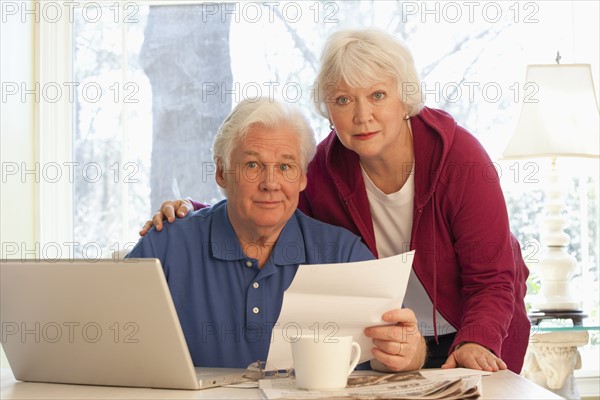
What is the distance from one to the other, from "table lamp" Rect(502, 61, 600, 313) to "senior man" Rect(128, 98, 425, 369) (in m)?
1.23

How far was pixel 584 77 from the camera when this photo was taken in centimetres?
286

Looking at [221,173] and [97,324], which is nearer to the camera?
[97,324]

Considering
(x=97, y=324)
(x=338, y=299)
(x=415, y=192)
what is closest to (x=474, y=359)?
(x=338, y=299)

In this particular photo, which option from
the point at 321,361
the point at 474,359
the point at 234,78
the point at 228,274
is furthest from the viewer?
the point at 234,78

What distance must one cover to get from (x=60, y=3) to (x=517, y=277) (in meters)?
2.41

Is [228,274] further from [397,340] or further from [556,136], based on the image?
[556,136]

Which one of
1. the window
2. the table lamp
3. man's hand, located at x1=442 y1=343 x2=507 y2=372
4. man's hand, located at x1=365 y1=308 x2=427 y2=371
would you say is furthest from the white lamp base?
man's hand, located at x1=365 y1=308 x2=427 y2=371

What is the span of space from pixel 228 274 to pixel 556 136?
150cm

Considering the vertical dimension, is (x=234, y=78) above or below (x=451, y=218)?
above

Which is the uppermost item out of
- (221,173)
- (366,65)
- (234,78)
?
(234,78)

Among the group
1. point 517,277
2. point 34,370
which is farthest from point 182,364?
point 517,277

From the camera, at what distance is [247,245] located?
1.82 m

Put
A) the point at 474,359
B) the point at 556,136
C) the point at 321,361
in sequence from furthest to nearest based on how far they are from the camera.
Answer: the point at 556,136, the point at 474,359, the point at 321,361

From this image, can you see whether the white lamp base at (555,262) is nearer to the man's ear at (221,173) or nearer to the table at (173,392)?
the man's ear at (221,173)
